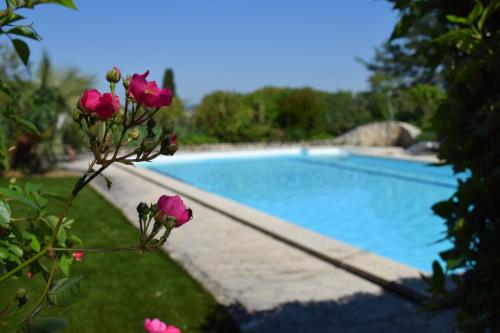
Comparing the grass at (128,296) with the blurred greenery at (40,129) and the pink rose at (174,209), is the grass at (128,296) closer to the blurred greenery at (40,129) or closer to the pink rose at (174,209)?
the pink rose at (174,209)

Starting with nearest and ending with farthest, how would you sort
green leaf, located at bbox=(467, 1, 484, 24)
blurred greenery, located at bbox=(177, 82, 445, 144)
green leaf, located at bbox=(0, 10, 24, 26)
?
1. green leaf, located at bbox=(0, 10, 24, 26)
2. green leaf, located at bbox=(467, 1, 484, 24)
3. blurred greenery, located at bbox=(177, 82, 445, 144)

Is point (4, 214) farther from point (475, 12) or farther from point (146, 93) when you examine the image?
point (475, 12)

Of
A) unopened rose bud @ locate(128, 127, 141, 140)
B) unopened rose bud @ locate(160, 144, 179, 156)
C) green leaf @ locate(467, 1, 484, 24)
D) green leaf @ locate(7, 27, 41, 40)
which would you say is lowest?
unopened rose bud @ locate(160, 144, 179, 156)

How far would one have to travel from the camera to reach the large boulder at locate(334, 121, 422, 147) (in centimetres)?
2228

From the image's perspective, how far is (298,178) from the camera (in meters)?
16.1

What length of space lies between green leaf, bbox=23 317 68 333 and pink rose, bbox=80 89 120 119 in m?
0.42

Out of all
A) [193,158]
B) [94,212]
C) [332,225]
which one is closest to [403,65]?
[193,158]

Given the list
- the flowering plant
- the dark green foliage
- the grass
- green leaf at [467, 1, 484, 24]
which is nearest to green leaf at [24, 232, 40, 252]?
the flowering plant

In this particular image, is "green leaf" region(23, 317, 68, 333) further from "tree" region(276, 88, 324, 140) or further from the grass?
"tree" region(276, 88, 324, 140)

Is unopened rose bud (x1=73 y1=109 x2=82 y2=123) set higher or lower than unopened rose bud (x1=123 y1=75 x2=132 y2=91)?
lower

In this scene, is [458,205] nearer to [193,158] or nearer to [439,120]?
[439,120]

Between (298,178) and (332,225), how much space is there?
617 centimetres

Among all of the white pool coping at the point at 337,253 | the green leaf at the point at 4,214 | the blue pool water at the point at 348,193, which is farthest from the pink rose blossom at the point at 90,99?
the blue pool water at the point at 348,193

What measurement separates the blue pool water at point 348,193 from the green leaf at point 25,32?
5.19 m
